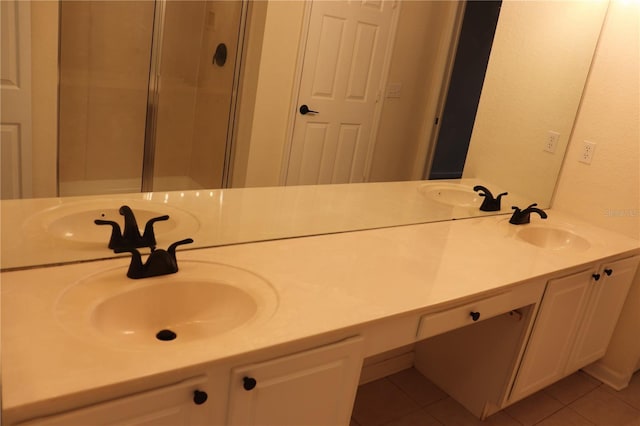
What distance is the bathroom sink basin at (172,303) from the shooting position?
140 centimetres

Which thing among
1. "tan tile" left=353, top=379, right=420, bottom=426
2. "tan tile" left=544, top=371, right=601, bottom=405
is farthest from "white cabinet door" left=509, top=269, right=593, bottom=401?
"tan tile" left=353, top=379, right=420, bottom=426

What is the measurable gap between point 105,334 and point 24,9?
31.3 inches

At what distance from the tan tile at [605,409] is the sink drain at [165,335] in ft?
7.02

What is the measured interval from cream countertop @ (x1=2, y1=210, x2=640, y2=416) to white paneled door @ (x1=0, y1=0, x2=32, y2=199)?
1.11 ft

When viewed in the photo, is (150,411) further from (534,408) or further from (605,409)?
(605,409)

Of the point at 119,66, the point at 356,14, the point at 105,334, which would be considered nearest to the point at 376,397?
the point at 105,334

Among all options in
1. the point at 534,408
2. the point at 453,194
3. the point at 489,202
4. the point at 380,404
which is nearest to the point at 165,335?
the point at 380,404

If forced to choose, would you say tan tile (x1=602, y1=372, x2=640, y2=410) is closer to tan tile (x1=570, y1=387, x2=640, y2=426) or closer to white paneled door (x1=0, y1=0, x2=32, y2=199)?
tan tile (x1=570, y1=387, x2=640, y2=426)

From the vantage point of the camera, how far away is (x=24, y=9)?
1224 mm

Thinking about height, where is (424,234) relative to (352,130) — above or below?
below

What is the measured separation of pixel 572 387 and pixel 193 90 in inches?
99.0

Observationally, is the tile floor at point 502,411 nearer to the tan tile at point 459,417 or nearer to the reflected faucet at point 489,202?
the tan tile at point 459,417

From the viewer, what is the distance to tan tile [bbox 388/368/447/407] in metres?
2.60

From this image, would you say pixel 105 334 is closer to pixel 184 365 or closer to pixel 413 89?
pixel 184 365
